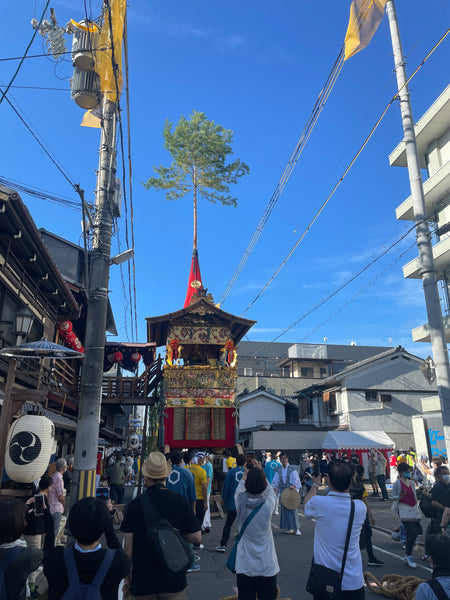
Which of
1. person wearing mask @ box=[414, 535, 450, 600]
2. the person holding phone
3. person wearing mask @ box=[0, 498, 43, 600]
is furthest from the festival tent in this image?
person wearing mask @ box=[0, 498, 43, 600]

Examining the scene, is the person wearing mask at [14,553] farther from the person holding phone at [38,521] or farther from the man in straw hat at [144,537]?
the person holding phone at [38,521]

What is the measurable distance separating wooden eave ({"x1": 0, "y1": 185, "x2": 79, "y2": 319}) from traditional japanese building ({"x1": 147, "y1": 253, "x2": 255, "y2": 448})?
619 centimetres

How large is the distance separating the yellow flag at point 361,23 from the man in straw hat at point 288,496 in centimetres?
897

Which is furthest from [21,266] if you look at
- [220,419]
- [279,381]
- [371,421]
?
[279,381]

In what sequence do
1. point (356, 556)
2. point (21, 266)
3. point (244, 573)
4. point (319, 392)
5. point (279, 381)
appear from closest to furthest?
point (356, 556)
point (244, 573)
point (21, 266)
point (319, 392)
point (279, 381)

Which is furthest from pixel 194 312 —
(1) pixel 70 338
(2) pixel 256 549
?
(2) pixel 256 549

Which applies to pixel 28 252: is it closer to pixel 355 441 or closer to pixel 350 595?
pixel 350 595

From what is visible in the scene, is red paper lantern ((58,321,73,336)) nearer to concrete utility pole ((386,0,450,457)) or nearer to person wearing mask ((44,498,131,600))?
concrete utility pole ((386,0,450,457))

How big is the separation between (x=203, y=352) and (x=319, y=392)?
14019mm

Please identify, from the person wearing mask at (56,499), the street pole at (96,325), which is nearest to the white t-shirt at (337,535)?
the street pole at (96,325)

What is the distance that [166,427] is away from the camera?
1886 centimetres

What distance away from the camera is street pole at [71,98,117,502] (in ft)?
23.2

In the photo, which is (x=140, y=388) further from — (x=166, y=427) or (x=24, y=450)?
(x=24, y=450)

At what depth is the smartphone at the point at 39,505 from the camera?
5156 mm
